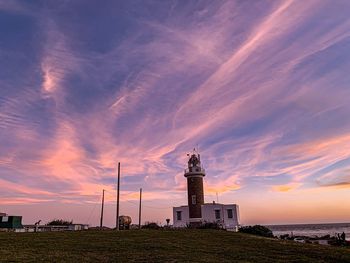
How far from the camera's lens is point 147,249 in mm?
20797

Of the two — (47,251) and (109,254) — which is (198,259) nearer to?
(109,254)

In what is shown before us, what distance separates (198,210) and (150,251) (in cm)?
3174

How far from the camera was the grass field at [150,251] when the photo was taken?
58.6ft

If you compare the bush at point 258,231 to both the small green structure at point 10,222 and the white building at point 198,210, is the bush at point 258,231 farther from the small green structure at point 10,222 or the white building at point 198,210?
the small green structure at point 10,222

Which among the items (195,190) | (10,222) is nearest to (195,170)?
(195,190)

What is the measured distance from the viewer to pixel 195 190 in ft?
171

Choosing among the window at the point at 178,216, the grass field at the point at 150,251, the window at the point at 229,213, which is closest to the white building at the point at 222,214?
the window at the point at 229,213

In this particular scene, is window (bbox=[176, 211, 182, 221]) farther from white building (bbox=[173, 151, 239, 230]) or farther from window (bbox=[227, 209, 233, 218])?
window (bbox=[227, 209, 233, 218])

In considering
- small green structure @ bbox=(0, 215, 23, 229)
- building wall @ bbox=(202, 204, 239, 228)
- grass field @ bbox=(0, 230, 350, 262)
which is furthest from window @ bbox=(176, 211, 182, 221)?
grass field @ bbox=(0, 230, 350, 262)

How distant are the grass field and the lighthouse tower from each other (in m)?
25.2

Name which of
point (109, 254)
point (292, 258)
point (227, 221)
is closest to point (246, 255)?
point (292, 258)

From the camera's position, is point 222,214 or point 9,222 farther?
point 222,214

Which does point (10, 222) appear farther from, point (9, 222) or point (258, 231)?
point (258, 231)

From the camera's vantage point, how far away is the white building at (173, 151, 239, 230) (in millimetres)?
49812
